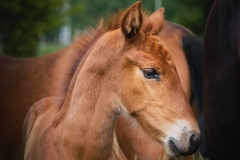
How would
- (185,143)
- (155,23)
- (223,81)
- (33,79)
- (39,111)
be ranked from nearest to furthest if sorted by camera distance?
1. (185,143)
2. (155,23)
3. (223,81)
4. (39,111)
5. (33,79)

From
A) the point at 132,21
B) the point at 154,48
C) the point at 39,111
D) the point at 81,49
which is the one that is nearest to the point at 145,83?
the point at 154,48

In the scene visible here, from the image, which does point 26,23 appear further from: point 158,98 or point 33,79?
point 158,98

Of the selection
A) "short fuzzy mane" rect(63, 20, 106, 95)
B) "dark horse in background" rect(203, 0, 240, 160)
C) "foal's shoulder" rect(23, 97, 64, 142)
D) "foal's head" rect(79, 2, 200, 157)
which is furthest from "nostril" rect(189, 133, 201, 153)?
"foal's shoulder" rect(23, 97, 64, 142)

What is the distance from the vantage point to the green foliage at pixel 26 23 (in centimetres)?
1011

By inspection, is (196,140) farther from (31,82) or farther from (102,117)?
(31,82)

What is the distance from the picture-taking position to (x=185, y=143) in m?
3.47

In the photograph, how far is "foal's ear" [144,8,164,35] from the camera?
391 cm

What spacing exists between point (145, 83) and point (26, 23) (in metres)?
7.25

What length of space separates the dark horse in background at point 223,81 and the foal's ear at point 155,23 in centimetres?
60

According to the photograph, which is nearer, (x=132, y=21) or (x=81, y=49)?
(x=132, y=21)

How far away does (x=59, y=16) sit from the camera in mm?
11719

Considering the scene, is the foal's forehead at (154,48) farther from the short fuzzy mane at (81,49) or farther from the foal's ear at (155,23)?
the short fuzzy mane at (81,49)

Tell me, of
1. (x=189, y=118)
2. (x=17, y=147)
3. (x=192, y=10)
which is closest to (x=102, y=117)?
(x=189, y=118)

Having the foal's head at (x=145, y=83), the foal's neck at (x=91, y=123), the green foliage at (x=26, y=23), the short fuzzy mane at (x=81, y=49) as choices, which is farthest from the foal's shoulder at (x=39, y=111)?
the green foliage at (x=26, y=23)
